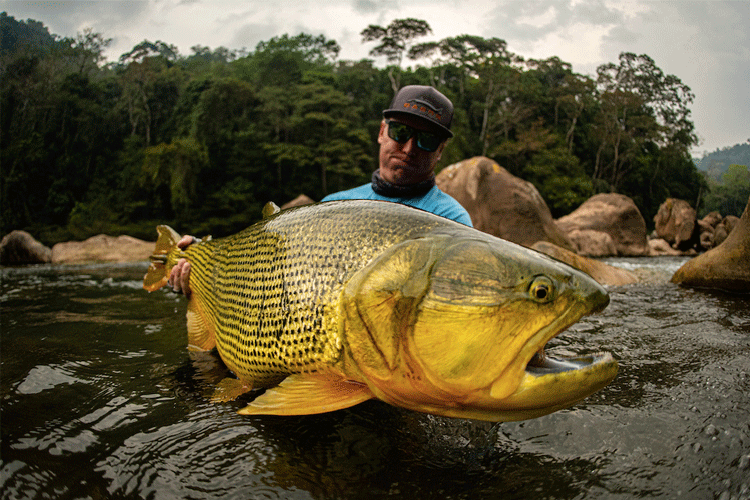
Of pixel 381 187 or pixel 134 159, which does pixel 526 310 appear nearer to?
pixel 381 187

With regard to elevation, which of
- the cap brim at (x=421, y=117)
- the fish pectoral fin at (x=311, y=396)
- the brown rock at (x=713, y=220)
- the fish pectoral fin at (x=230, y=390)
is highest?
the cap brim at (x=421, y=117)

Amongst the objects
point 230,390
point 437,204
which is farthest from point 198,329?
point 437,204

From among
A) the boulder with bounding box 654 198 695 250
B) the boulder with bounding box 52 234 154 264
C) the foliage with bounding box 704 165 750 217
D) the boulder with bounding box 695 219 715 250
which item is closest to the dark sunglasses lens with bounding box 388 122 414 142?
the boulder with bounding box 52 234 154 264

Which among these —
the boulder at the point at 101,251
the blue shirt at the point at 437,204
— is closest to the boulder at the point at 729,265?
the blue shirt at the point at 437,204

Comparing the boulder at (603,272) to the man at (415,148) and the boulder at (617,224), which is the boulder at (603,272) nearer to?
the man at (415,148)

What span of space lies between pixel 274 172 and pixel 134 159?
1168cm

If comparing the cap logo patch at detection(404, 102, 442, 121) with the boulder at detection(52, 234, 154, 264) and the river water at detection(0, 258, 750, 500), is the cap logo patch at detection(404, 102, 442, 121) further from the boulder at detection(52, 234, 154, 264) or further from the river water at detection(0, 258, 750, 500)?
the boulder at detection(52, 234, 154, 264)

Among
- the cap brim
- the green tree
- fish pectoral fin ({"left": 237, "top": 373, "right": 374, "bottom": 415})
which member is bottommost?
fish pectoral fin ({"left": 237, "top": 373, "right": 374, "bottom": 415})

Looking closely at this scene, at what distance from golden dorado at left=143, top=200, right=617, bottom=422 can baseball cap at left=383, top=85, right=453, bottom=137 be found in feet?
5.55

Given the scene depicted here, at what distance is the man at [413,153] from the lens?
3.52 meters

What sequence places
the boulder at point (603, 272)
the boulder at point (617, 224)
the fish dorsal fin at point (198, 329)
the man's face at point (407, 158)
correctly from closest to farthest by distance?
the fish dorsal fin at point (198, 329), the man's face at point (407, 158), the boulder at point (603, 272), the boulder at point (617, 224)

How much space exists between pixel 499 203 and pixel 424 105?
11967 millimetres

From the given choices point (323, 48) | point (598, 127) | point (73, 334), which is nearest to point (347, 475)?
point (73, 334)

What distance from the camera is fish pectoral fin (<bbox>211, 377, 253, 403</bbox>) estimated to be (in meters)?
2.34
